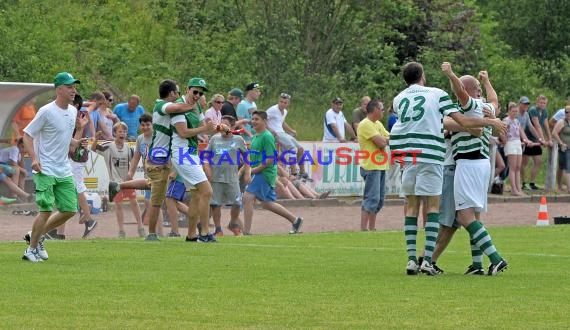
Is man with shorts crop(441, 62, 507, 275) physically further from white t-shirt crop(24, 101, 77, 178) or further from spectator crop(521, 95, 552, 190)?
spectator crop(521, 95, 552, 190)

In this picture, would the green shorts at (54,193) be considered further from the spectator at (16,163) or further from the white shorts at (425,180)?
the spectator at (16,163)

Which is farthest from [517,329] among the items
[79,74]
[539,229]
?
[79,74]

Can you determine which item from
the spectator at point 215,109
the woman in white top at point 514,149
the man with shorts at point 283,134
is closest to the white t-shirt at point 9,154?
the spectator at point 215,109

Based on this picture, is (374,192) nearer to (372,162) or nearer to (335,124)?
(372,162)

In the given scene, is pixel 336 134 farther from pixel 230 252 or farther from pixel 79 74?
pixel 230 252

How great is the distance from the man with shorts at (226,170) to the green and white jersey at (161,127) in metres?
3.15

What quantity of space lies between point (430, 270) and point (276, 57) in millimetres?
25772

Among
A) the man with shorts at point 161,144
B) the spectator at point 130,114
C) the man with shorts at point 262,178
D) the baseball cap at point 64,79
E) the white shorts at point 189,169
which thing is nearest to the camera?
the baseball cap at point 64,79

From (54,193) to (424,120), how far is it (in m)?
4.26

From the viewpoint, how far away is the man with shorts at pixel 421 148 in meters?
14.4

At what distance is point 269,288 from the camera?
1288cm

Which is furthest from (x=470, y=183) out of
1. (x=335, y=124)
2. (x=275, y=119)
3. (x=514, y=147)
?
(x=514, y=147)

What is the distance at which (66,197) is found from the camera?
1614cm

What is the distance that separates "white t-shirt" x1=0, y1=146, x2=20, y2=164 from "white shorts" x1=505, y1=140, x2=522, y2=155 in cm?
1116
